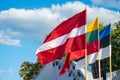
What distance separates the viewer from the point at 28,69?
7225 cm

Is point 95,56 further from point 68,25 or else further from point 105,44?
point 68,25

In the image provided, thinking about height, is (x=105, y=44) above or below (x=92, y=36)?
above

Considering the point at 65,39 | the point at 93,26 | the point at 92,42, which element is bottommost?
the point at 65,39

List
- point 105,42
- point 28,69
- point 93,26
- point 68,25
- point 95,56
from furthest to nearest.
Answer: point 28,69 → point 105,42 → point 93,26 → point 95,56 → point 68,25

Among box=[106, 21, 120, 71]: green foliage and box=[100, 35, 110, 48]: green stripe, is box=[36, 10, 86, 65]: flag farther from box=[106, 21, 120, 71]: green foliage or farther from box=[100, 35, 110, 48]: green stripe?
box=[106, 21, 120, 71]: green foliage

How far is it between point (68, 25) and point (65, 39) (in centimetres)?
79

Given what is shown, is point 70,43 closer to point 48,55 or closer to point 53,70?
point 48,55

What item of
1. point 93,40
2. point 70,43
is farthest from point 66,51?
point 93,40

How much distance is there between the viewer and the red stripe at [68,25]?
80.0 feet

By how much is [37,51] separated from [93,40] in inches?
156

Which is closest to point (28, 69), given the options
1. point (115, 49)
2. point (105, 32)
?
point (115, 49)

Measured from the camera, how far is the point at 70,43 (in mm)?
24125

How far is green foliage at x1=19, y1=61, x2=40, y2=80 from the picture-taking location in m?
70.9

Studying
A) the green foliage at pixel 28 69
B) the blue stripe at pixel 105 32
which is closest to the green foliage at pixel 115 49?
the green foliage at pixel 28 69
